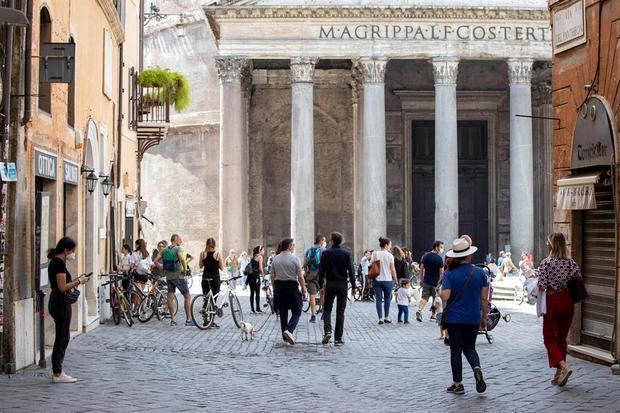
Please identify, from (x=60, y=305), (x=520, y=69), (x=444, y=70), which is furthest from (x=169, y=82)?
(x=60, y=305)

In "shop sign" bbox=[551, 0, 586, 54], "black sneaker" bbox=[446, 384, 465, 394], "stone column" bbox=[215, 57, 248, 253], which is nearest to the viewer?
"black sneaker" bbox=[446, 384, 465, 394]

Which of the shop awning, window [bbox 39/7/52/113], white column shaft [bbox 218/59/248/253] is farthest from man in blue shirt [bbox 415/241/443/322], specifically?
white column shaft [bbox 218/59/248/253]

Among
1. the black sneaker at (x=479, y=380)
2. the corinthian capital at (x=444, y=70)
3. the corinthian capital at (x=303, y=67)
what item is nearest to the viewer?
the black sneaker at (x=479, y=380)

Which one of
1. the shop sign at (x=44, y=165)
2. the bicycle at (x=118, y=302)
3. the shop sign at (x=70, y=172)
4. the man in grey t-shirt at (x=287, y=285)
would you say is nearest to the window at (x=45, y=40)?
the shop sign at (x=44, y=165)

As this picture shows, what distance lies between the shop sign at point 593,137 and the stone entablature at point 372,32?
2054 cm

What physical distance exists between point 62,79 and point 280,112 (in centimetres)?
2646

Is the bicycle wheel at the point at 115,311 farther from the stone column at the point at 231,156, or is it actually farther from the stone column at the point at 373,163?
the stone column at the point at 373,163

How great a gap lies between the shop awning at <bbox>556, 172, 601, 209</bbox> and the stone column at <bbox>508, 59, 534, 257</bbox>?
66.0 ft

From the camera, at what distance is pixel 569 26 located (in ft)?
41.1

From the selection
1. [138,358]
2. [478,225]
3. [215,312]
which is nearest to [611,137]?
[138,358]

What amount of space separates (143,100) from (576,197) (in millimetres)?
14735

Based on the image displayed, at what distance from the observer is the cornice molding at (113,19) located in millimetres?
18328

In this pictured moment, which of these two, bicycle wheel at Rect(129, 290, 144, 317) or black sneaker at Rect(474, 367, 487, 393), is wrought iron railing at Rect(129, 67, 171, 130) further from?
black sneaker at Rect(474, 367, 487, 393)

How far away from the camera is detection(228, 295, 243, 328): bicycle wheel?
16.3 m
